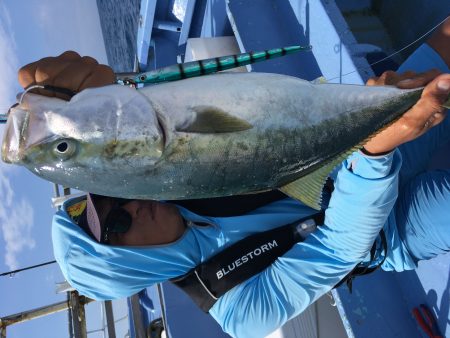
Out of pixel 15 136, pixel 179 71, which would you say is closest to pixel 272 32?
pixel 179 71

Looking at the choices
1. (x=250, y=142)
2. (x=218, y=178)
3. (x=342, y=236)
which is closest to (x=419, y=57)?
(x=342, y=236)

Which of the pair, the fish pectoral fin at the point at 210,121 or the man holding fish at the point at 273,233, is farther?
the man holding fish at the point at 273,233

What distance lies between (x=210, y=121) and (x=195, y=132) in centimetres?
6

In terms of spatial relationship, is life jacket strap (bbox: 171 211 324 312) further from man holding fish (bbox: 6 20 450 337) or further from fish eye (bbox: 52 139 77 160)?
fish eye (bbox: 52 139 77 160)

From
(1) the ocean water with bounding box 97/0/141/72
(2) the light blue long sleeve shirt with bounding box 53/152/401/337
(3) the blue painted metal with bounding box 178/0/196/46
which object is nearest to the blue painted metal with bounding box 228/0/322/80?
(3) the blue painted metal with bounding box 178/0/196/46

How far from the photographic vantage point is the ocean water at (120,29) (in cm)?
1030

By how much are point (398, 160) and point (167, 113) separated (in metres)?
1.03

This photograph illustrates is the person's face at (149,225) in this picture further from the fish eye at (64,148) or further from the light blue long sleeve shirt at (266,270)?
the fish eye at (64,148)

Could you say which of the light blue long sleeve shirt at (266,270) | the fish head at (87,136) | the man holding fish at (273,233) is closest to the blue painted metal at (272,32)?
the man holding fish at (273,233)

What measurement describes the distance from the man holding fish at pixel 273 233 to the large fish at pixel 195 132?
146 mm

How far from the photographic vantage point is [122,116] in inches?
49.4

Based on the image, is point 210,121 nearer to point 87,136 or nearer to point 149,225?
point 87,136

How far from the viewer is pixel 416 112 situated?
139cm

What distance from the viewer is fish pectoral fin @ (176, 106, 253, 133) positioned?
130cm
